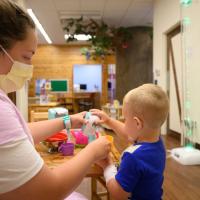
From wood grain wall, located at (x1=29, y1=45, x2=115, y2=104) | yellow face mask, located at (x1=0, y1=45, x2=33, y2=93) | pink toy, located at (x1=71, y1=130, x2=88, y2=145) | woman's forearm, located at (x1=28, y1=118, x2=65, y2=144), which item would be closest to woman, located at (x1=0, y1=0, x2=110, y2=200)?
yellow face mask, located at (x1=0, y1=45, x2=33, y2=93)

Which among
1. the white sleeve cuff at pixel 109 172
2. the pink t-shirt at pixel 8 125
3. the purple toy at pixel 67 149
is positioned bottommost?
the white sleeve cuff at pixel 109 172

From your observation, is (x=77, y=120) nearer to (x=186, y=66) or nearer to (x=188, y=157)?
(x=188, y=157)

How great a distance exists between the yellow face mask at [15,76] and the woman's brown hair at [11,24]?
0.05 metres

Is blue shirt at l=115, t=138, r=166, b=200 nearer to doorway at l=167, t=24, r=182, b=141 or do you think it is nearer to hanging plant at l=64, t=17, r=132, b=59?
doorway at l=167, t=24, r=182, b=141

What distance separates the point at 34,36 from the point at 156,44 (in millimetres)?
5703

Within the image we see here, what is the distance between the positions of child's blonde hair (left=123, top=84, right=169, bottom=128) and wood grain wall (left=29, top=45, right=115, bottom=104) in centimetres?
1088

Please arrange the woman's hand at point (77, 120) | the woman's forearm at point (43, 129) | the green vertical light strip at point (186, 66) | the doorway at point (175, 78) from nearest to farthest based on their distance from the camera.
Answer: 1. the woman's forearm at point (43, 129)
2. the woman's hand at point (77, 120)
3. the green vertical light strip at point (186, 66)
4. the doorway at point (175, 78)

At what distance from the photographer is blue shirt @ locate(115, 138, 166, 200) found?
3.36 ft

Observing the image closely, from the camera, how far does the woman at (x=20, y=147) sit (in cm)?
66

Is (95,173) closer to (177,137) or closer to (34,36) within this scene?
(34,36)

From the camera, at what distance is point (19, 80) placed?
3.22ft

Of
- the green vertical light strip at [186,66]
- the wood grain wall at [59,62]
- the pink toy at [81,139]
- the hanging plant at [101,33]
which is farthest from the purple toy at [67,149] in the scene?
the wood grain wall at [59,62]

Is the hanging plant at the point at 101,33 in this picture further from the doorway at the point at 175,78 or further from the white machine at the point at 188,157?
the white machine at the point at 188,157

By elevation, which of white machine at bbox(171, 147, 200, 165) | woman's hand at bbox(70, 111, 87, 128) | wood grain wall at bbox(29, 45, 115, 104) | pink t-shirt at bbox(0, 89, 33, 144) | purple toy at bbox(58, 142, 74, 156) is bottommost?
white machine at bbox(171, 147, 200, 165)
